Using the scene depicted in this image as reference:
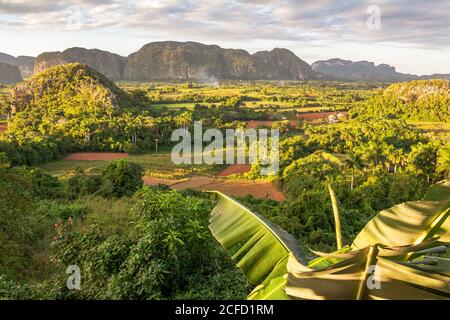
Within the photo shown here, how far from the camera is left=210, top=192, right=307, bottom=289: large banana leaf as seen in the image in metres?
2.49

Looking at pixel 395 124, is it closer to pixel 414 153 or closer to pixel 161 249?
pixel 414 153

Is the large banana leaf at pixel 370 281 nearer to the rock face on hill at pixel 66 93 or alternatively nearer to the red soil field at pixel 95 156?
the red soil field at pixel 95 156

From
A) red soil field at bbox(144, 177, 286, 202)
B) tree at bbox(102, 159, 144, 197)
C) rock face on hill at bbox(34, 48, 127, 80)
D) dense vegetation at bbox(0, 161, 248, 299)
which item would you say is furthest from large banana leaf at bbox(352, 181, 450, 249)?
rock face on hill at bbox(34, 48, 127, 80)

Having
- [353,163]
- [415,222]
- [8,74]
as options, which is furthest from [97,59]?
[415,222]

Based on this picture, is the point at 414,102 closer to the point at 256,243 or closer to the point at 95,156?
the point at 95,156

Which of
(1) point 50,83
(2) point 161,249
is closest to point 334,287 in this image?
(2) point 161,249

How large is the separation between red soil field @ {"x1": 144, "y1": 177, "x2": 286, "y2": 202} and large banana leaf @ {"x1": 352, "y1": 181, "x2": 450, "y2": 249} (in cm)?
2364

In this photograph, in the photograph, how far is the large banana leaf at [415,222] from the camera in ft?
5.95

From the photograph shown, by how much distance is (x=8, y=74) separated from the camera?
148 meters

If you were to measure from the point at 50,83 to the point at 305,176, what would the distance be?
156ft

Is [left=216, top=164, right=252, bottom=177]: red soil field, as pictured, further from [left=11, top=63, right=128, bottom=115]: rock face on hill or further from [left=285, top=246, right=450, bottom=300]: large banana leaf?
[left=285, top=246, right=450, bottom=300]: large banana leaf

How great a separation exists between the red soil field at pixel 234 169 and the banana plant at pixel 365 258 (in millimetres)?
29761

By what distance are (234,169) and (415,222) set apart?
32.2m

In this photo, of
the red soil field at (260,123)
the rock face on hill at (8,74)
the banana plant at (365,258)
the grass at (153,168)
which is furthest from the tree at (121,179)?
the rock face on hill at (8,74)
